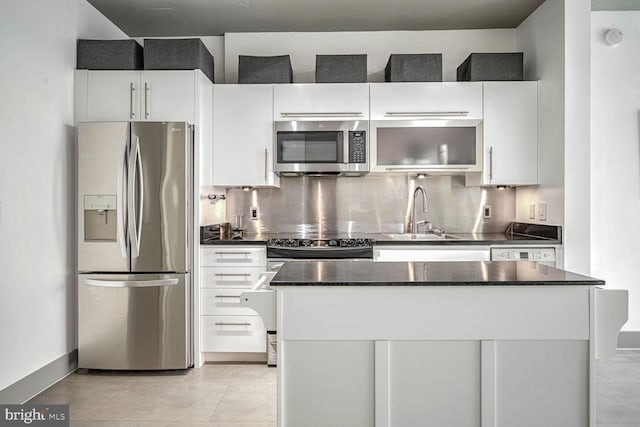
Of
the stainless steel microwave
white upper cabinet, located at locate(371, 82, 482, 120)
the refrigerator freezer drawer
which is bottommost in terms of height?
the refrigerator freezer drawer

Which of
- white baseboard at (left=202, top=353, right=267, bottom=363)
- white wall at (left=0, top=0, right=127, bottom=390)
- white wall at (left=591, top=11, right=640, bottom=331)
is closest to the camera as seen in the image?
white wall at (left=0, top=0, right=127, bottom=390)

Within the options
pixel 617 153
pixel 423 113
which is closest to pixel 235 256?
pixel 423 113

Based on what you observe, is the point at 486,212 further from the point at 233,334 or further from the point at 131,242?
the point at 131,242

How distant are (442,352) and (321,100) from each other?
250 cm

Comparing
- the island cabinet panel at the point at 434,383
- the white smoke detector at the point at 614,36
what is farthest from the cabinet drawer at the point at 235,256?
the white smoke detector at the point at 614,36

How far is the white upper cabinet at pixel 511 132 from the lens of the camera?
151 inches

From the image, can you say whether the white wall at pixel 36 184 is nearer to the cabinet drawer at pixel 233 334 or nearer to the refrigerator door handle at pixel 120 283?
the refrigerator door handle at pixel 120 283

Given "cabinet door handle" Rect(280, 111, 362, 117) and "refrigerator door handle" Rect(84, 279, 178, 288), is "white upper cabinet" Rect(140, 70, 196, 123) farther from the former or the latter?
"refrigerator door handle" Rect(84, 279, 178, 288)

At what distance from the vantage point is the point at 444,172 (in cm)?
400

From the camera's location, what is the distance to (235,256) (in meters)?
3.68

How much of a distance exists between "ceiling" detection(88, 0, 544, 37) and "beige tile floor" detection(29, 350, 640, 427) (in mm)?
2807

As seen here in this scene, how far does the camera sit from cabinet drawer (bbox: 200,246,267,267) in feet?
12.0

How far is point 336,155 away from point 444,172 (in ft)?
3.00

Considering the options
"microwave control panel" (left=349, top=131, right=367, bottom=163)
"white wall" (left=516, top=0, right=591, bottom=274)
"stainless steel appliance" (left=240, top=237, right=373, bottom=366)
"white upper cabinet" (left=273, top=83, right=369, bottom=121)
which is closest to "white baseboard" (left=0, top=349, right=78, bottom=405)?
"stainless steel appliance" (left=240, top=237, right=373, bottom=366)
